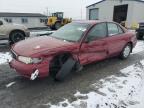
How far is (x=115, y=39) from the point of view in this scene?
5.91 m

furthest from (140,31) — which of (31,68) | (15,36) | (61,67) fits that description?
(31,68)

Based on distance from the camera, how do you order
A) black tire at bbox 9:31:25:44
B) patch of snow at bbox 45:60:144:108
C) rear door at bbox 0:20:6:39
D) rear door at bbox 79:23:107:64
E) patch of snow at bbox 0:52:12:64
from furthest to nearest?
black tire at bbox 9:31:25:44, rear door at bbox 0:20:6:39, patch of snow at bbox 0:52:12:64, rear door at bbox 79:23:107:64, patch of snow at bbox 45:60:144:108

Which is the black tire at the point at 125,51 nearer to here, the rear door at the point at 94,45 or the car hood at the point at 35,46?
the rear door at the point at 94,45

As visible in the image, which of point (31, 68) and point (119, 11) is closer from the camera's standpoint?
point (31, 68)

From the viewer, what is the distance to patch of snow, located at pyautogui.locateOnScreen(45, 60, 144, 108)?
11.7 feet

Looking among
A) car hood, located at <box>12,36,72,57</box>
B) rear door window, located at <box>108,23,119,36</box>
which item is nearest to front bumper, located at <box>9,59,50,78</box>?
car hood, located at <box>12,36,72,57</box>

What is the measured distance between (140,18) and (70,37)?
24631 mm

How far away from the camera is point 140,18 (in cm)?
2670

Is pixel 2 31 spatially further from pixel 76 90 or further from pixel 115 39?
pixel 76 90

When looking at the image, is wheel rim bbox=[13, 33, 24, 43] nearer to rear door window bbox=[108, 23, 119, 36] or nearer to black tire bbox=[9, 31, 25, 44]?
black tire bbox=[9, 31, 25, 44]

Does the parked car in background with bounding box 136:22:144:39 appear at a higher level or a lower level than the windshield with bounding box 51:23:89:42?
lower

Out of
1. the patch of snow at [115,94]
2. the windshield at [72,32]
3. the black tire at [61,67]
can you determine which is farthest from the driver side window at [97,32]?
the patch of snow at [115,94]

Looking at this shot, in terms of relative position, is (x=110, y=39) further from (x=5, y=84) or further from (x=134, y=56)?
(x=5, y=84)

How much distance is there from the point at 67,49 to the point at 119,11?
92.7ft
